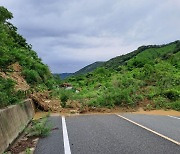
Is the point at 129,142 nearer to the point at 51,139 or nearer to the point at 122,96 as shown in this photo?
the point at 51,139

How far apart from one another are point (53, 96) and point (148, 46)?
328ft

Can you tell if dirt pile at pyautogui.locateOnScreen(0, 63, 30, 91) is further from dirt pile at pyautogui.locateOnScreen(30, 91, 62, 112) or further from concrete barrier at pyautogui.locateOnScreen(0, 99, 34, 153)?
concrete barrier at pyautogui.locateOnScreen(0, 99, 34, 153)

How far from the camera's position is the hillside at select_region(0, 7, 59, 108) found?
476 inches

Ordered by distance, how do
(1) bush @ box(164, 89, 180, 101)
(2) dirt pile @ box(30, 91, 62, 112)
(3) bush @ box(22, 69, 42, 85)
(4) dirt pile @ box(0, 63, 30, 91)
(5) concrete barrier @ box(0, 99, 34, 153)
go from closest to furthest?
(5) concrete barrier @ box(0, 99, 34, 153) → (4) dirt pile @ box(0, 63, 30, 91) → (2) dirt pile @ box(30, 91, 62, 112) → (3) bush @ box(22, 69, 42, 85) → (1) bush @ box(164, 89, 180, 101)

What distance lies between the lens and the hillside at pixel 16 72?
39.7 feet

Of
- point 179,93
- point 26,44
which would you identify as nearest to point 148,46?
point 26,44

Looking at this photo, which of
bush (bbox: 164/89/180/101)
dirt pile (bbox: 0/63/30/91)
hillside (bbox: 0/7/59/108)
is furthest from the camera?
bush (bbox: 164/89/180/101)

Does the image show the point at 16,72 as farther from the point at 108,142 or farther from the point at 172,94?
the point at 108,142

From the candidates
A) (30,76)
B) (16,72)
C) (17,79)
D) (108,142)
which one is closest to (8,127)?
(108,142)

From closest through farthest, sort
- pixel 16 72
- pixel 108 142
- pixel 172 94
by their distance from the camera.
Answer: pixel 108 142 → pixel 16 72 → pixel 172 94

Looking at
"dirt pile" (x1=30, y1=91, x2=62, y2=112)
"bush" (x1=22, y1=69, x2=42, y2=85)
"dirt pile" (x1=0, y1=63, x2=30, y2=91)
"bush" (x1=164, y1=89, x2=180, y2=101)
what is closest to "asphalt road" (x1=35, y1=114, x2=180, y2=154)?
"dirt pile" (x1=0, y1=63, x2=30, y2=91)

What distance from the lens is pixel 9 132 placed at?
32.0 ft

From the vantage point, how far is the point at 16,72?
24.9 metres

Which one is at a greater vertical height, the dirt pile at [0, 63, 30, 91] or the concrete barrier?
the dirt pile at [0, 63, 30, 91]
